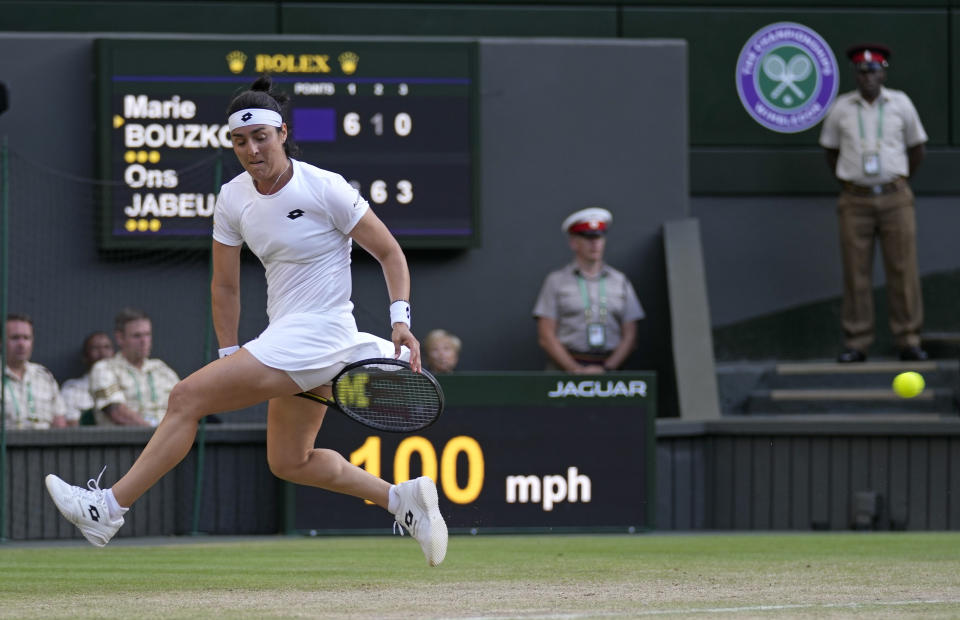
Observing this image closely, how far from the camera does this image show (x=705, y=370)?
488 inches

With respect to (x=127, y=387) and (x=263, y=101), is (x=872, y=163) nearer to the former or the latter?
(x=127, y=387)

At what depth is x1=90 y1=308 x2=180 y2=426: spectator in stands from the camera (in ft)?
36.4

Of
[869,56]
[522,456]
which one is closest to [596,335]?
[522,456]

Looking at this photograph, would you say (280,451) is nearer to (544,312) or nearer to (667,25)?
(544,312)

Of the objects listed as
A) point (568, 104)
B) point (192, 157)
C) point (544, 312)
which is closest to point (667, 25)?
point (568, 104)

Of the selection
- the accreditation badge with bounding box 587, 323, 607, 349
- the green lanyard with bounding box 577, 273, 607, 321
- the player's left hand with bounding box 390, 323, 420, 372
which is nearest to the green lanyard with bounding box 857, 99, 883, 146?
the green lanyard with bounding box 577, 273, 607, 321

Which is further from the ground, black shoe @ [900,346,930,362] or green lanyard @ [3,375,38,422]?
black shoe @ [900,346,930,362]

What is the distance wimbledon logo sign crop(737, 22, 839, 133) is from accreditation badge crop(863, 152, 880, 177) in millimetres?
1898

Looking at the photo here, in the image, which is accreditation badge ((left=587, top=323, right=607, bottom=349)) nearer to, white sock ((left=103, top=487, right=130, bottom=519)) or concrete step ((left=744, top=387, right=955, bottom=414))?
concrete step ((left=744, top=387, right=955, bottom=414))

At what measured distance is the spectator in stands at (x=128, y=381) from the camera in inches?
437

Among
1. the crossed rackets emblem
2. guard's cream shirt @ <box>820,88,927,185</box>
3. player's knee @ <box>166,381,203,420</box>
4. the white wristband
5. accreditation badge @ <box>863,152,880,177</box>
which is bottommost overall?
player's knee @ <box>166,381,203,420</box>

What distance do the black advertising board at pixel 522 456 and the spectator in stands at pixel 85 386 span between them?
5.31ft

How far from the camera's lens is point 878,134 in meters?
13.1

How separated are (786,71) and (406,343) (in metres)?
9.36
